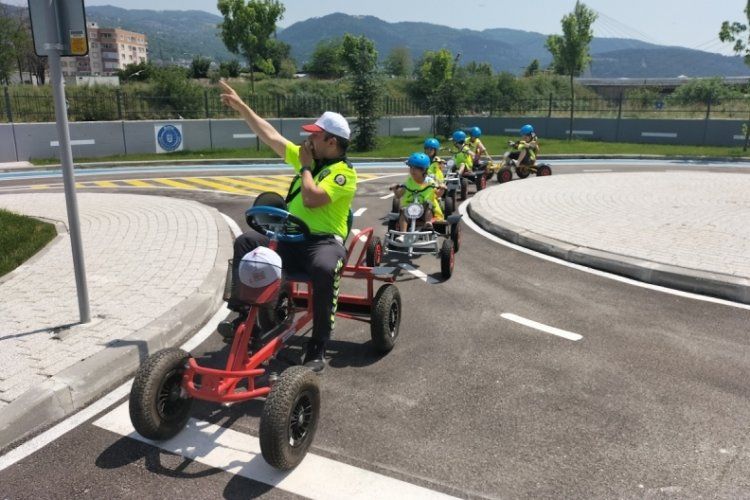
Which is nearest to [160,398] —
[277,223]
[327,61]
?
[277,223]

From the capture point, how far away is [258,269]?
11.6 feet

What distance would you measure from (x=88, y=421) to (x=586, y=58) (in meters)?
33.9

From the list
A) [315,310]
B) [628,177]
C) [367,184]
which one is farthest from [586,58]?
[315,310]

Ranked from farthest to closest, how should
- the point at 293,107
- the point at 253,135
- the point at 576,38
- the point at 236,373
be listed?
the point at 576,38
the point at 293,107
the point at 253,135
the point at 236,373

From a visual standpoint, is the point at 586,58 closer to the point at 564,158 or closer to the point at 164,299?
the point at 564,158

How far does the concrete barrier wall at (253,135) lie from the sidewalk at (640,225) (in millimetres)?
11132

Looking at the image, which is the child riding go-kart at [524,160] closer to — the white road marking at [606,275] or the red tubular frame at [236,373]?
the white road marking at [606,275]

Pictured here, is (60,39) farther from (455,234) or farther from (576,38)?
(576,38)

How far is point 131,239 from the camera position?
26.9 ft

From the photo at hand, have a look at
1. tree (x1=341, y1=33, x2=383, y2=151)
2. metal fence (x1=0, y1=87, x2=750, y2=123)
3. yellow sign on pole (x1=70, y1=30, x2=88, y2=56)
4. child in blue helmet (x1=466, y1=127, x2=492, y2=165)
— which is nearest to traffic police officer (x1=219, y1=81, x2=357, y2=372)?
yellow sign on pole (x1=70, y1=30, x2=88, y2=56)

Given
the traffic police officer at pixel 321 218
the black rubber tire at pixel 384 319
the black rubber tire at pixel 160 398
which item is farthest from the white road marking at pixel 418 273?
the black rubber tire at pixel 160 398

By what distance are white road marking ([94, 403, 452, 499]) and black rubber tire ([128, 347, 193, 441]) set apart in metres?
0.13

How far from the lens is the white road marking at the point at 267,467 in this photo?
308 cm

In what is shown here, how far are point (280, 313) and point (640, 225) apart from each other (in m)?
6.98
